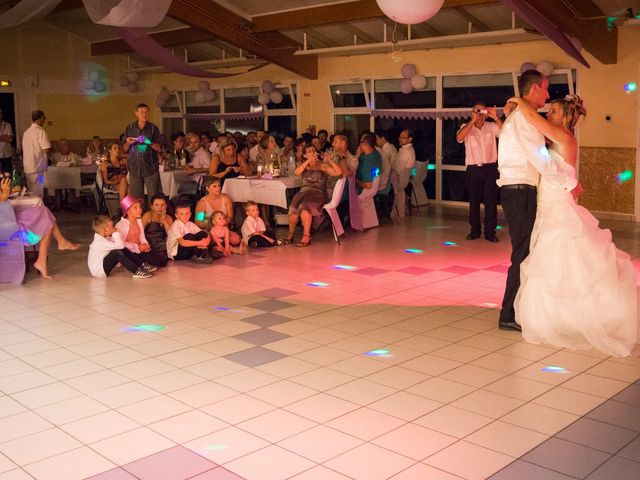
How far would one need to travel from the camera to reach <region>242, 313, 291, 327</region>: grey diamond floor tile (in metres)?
5.22

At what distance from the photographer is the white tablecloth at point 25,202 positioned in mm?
6715

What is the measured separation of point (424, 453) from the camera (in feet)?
10.3

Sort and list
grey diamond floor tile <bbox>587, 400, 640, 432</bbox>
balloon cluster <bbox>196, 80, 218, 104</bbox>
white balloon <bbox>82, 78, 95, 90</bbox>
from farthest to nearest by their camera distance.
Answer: white balloon <bbox>82, 78, 95, 90</bbox> → balloon cluster <bbox>196, 80, 218, 104</bbox> → grey diamond floor tile <bbox>587, 400, 640, 432</bbox>

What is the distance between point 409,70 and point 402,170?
2.24 metres

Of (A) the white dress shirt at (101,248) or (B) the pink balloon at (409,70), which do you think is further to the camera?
(B) the pink balloon at (409,70)

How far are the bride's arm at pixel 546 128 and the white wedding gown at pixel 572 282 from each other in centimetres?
11

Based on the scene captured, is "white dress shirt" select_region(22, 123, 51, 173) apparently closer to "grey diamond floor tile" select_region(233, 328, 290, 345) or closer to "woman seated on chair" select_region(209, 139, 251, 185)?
"woman seated on chair" select_region(209, 139, 251, 185)

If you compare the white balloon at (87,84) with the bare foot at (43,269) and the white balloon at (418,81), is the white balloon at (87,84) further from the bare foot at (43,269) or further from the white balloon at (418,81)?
the bare foot at (43,269)

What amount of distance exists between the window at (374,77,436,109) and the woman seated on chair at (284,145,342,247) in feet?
13.5

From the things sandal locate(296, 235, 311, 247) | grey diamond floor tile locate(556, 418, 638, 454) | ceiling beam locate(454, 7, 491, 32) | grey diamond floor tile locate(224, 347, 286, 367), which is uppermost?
ceiling beam locate(454, 7, 491, 32)

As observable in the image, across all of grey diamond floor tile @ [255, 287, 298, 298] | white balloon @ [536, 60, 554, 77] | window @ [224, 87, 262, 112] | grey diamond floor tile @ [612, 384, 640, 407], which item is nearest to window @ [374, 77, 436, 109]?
white balloon @ [536, 60, 554, 77]

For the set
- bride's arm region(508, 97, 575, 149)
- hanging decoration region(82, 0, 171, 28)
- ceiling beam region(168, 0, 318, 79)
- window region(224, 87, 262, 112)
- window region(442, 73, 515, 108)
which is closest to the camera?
bride's arm region(508, 97, 575, 149)

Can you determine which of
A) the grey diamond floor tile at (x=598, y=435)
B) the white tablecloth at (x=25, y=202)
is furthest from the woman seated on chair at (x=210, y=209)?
the grey diamond floor tile at (x=598, y=435)

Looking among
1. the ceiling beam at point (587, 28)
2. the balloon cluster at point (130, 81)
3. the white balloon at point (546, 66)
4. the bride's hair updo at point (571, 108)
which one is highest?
the balloon cluster at point (130, 81)
